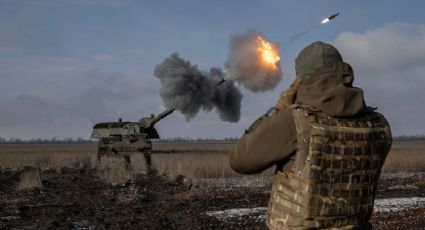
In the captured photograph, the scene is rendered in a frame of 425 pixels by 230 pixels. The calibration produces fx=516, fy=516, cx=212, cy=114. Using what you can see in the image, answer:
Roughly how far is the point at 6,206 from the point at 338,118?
12.8 meters

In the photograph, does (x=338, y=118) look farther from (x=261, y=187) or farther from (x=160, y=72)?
(x=160, y=72)

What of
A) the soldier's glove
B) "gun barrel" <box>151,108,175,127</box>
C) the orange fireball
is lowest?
the soldier's glove

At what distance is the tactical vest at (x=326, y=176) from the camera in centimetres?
293

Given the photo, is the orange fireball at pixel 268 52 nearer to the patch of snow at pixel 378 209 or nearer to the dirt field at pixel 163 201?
the dirt field at pixel 163 201

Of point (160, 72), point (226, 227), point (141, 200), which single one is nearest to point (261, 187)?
point (141, 200)

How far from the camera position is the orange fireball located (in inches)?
794

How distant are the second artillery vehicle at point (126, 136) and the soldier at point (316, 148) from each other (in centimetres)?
2873

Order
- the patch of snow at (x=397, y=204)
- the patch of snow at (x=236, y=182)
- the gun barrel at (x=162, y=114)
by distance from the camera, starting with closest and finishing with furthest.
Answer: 1. the patch of snow at (x=397, y=204)
2. the patch of snow at (x=236, y=182)
3. the gun barrel at (x=162, y=114)

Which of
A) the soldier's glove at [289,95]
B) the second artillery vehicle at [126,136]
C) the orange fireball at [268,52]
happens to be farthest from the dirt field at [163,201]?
the second artillery vehicle at [126,136]

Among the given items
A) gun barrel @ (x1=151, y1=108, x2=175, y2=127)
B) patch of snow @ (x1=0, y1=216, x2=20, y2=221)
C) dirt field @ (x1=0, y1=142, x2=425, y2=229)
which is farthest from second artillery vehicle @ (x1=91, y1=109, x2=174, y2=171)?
patch of snow @ (x1=0, y1=216, x2=20, y2=221)

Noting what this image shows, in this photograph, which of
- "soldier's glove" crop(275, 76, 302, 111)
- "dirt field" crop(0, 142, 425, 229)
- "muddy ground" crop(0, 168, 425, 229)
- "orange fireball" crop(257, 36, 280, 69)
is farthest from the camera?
"orange fireball" crop(257, 36, 280, 69)

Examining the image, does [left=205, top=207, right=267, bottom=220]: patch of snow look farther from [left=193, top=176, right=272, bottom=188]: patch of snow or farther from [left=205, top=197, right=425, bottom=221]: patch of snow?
[left=193, top=176, right=272, bottom=188]: patch of snow

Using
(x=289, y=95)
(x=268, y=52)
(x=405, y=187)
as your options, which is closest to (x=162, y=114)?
(x=268, y=52)

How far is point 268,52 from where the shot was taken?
820 inches
